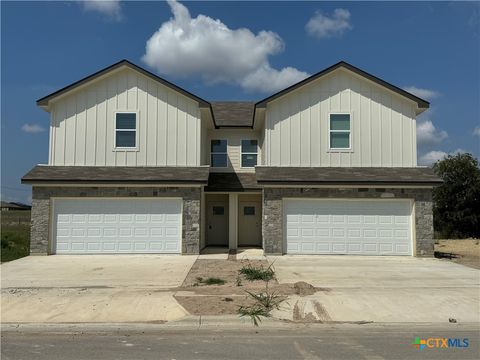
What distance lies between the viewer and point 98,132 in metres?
17.6

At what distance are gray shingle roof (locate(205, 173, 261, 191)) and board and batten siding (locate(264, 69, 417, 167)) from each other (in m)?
1.74

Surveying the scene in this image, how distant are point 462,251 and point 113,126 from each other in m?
17.1

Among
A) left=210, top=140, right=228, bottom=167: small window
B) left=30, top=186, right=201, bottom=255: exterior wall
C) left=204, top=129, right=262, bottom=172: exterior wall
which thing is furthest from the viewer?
left=210, top=140, right=228, bottom=167: small window

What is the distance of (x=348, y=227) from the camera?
1680 cm

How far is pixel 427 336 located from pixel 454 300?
8.94 ft

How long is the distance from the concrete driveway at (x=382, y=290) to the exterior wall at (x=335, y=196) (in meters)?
0.95

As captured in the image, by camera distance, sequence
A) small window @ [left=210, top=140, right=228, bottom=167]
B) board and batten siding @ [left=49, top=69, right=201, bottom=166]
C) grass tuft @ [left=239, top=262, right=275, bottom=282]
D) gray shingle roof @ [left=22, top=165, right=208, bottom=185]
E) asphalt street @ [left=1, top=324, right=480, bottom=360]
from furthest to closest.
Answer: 1. small window @ [left=210, top=140, right=228, bottom=167]
2. board and batten siding @ [left=49, top=69, right=201, bottom=166]
3. gray shingle roof @ [left=22, top=165, right=208, bottom=185]
4. grass tuft @ [left=239, top=262, right=275, bottom=282]
5. asphalt street @ [left=1, top=324, right=480, bottom=360]

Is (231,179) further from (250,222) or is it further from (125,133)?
(125,133)

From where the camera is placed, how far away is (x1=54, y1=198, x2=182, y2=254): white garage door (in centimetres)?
1669

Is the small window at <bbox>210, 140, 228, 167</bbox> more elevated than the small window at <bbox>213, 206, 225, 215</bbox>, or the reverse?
the small window at <bbox>210, 140, 228, 167</bbox>

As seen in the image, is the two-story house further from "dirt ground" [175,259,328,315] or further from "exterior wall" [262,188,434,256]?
"dirt ground" [175,259,328,315]

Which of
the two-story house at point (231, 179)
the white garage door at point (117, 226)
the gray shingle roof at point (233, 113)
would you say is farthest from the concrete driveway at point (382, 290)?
the gray shingle roof at point (233, 113)

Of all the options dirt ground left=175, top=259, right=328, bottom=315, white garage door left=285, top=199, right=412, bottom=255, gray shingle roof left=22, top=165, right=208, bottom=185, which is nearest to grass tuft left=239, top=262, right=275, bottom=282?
dirt ground left=175, top=259, right=328, bottom=315

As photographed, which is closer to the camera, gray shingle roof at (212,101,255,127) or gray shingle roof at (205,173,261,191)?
gray shingle roof at (205,173,261,191)
